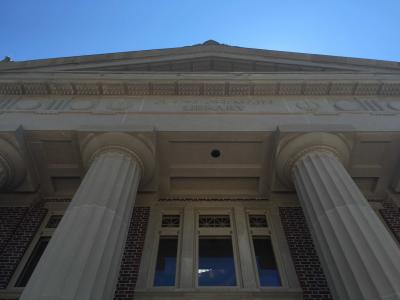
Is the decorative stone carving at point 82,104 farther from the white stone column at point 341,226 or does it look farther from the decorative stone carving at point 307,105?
the decorative stone carving at point 307,105

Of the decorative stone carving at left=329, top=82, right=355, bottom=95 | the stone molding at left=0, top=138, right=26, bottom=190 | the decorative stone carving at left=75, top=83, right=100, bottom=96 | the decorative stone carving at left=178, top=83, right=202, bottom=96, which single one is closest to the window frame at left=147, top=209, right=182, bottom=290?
the decorative stone carving at left=178, top=83, right=202, bottom=96

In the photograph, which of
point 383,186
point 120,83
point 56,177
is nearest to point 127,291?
point 56,177

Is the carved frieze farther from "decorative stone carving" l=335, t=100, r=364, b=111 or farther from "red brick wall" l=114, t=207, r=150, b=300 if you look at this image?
"red brick wall" l=114, t=207, r=150, b=300

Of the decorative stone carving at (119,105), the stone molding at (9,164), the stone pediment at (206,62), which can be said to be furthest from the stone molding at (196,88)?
the stone molding at (9,164)

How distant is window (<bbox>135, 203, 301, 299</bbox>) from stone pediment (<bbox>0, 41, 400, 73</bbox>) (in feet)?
19.1

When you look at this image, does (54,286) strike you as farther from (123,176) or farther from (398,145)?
(398,145)

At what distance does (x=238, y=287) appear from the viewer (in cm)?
828

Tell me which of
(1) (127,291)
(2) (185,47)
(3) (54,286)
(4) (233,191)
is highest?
(2) (185,47)

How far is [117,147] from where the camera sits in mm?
9289

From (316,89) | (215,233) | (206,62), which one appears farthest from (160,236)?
(206,62)

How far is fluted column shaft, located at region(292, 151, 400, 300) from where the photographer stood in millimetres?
5773

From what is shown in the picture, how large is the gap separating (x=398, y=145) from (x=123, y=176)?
7.91 metres

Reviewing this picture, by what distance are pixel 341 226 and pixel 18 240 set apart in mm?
8611

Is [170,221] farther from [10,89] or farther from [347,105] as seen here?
[10,89]
